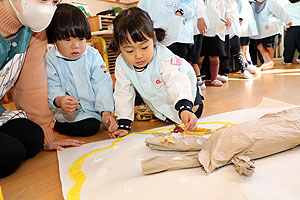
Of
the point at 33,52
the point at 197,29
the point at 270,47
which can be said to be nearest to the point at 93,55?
the point at 33,52

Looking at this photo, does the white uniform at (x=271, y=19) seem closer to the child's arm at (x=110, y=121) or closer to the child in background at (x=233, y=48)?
the child in background at (x=233, y=48)

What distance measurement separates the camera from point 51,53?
103 centimetres

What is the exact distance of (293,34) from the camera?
2879 mm

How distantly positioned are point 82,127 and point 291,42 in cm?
283

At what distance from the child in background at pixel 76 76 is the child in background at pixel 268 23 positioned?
2.14 meters

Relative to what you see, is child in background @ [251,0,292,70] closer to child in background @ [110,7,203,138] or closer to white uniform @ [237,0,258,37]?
white uniform @ [237,0,258,37]

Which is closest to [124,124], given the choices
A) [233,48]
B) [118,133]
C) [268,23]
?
[118,133]

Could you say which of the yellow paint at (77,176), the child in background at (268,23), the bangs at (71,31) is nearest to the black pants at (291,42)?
the child in background at (268,23)

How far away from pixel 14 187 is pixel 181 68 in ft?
2.19

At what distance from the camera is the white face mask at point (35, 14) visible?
26.7 inches

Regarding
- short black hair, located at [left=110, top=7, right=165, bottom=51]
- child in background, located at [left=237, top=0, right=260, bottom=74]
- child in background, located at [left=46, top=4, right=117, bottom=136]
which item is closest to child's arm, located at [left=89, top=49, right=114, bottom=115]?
child in background, located at [left=46, top=4, right=117, bottom=136]

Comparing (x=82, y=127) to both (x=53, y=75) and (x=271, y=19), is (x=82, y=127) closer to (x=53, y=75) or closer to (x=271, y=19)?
(x=53, y=75)

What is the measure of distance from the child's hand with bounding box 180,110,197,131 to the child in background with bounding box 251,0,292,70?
224cm

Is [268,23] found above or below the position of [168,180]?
above
